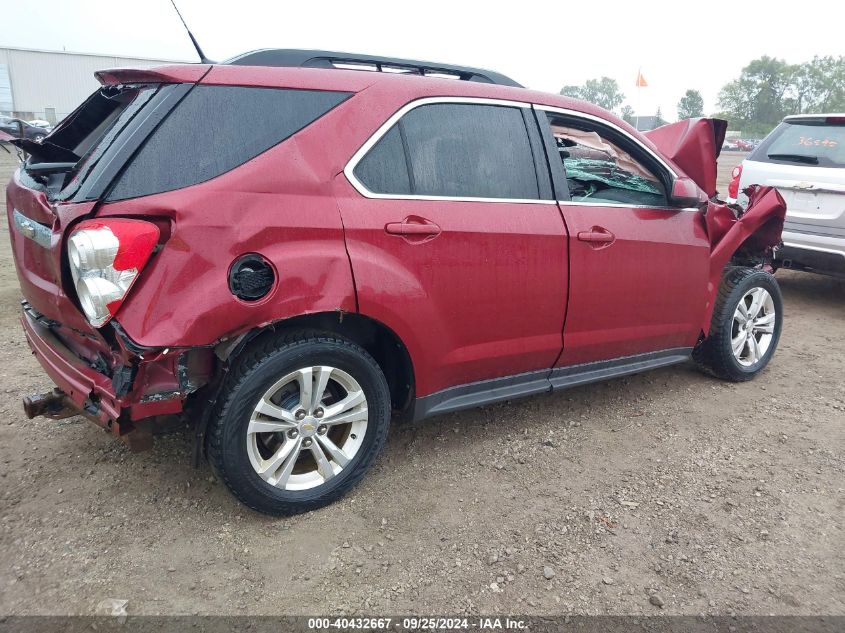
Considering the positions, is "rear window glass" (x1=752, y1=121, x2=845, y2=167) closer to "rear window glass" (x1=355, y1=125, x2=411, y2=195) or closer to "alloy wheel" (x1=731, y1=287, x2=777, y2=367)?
"alloy wheel" (x1=731, y1=287, x2=777, y2=367)

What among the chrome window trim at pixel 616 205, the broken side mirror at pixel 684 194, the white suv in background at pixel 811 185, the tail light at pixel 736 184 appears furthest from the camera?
the tail light at pixel 736 184

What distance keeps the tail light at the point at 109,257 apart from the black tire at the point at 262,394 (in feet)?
1.67

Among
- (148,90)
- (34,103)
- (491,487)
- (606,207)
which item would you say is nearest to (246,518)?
(491,487)

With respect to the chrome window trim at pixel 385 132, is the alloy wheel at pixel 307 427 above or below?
below

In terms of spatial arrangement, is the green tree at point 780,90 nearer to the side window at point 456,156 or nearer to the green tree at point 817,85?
the green tree at point 817,85

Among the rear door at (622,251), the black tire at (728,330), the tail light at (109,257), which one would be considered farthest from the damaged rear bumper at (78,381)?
the black tire at (728,330)

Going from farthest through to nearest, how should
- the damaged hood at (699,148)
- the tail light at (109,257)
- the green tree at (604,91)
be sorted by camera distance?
the green tree at (604,91)
the damaged hood at (699,148)
the tail light at (109,257)

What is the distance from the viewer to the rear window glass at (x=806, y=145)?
571 centimetres

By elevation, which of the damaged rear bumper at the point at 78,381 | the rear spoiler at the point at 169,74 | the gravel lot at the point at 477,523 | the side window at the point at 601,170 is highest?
the rear spoiler at the point at 169,74

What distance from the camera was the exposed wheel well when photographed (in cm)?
252

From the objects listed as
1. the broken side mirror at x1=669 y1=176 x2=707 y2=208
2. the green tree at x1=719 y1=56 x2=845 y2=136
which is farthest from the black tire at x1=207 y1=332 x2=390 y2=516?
the green tree at x1=719 y1=56 x2=845 y2=136

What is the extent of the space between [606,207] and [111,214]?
2.38m

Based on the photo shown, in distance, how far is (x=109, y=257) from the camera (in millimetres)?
2139

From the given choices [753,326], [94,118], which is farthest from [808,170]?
[94,118]
